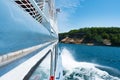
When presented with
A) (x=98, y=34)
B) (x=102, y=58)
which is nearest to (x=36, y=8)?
(x=102, y=58)

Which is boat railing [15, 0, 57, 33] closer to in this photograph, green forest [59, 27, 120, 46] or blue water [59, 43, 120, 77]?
blue water [59, 43, 120, 77]

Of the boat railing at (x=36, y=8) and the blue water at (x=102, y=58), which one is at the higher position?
the boat railing at (x=36, y=8)

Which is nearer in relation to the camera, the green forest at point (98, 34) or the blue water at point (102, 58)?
the blue water at point (102, 58)

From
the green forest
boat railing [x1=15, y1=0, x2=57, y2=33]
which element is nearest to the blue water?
boat railing [x1=15, y1=0, x2=57, y2=33]

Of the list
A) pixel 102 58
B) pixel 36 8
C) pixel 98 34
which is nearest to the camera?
pixel 36 8

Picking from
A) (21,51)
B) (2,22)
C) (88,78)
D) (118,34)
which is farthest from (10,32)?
(118,34)

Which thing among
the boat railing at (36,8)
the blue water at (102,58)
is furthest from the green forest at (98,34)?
the boat railing at (36,8)

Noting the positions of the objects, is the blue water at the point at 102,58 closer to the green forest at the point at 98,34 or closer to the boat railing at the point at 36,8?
the boat railing at the point at 36,8

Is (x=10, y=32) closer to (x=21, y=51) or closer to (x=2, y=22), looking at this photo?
(x=2, y=22)

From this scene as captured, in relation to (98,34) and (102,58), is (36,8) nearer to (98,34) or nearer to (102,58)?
(102,58)
